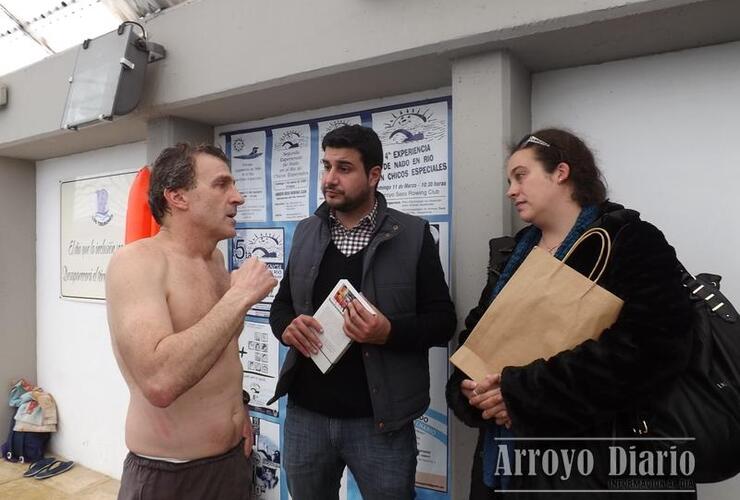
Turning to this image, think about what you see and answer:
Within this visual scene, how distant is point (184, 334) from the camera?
4.36 ft

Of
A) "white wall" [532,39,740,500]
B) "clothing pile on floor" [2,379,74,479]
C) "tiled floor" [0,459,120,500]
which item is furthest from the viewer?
"clothing pile on floor" [2,379,74,479]

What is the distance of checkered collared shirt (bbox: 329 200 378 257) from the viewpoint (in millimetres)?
2014

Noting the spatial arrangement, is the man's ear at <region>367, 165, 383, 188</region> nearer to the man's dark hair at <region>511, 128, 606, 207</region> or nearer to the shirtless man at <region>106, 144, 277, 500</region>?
the shirtless man at <region>106, 144, 277, 500</region>

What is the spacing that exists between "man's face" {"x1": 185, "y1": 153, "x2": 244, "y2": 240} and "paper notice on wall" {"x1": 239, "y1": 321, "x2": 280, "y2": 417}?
1518 millimetres

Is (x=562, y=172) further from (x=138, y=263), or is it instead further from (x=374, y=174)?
(x=138, y=263)

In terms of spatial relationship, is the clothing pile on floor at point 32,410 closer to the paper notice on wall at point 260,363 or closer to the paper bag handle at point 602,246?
the paper notice on wall at point 260,363

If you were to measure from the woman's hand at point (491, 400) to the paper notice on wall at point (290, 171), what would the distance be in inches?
68.2

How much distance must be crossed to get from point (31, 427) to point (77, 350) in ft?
2.61

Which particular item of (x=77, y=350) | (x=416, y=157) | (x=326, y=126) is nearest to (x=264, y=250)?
(x=326, y=126)

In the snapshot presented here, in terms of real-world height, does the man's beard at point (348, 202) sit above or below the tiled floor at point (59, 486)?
above

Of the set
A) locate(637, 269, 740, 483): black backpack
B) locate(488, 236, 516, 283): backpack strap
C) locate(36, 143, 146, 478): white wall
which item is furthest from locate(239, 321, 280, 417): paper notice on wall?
locate(637, 269, 740, 483): black backpack

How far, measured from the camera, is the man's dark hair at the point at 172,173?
163 cm

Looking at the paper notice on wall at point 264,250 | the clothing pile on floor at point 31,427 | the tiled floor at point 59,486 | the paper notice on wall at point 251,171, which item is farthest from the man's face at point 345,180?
the clothing pile on floor at point 31,427

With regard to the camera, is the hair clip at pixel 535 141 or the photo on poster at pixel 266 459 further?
the photo on poster at pixel 266 459
